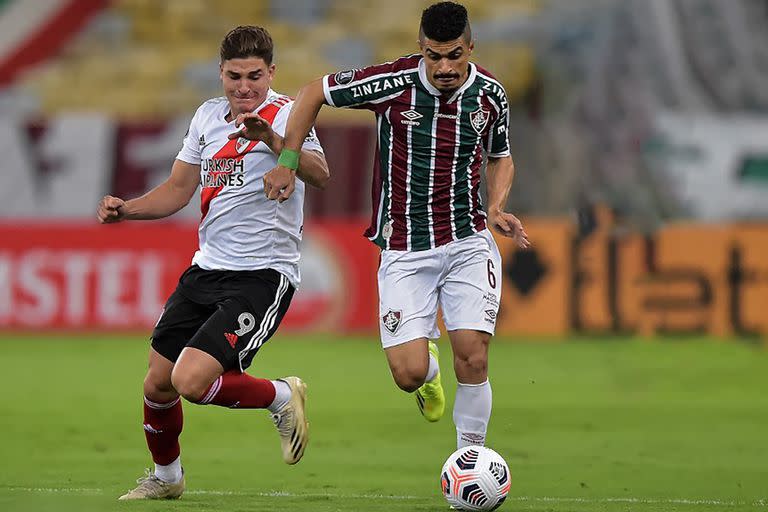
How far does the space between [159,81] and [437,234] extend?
45.2ft

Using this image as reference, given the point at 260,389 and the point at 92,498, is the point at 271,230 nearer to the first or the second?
the point at 260,389

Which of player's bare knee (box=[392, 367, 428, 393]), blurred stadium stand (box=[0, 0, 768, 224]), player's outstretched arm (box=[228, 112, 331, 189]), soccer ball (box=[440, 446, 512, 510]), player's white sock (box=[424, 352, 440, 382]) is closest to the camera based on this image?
soccer ball (box=[440, 446, 512, 510])

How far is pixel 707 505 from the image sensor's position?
676cm

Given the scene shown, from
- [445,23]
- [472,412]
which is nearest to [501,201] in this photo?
[445,23]

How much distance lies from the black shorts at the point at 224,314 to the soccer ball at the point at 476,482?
43.4 inches

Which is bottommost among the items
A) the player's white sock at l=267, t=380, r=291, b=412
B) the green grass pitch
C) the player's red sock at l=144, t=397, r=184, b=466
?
the green grass pitch

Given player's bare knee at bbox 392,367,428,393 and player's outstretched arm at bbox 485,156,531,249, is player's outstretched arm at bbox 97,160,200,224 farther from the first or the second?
player's outstretched arm at bbox 485,156,531,249

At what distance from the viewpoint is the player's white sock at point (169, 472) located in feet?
22.3

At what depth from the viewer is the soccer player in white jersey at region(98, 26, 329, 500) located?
670 centimetres

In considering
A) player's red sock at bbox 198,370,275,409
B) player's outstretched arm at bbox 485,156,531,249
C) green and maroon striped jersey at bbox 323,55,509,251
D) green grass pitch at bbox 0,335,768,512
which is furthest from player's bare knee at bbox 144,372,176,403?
player's outstretched arm at bbox 485,156,531,249

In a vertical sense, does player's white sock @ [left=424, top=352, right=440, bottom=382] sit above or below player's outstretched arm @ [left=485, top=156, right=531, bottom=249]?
below

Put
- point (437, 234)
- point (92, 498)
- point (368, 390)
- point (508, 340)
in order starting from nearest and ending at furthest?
point (92, 498)
point (437, 234)
point (368, 390)
point (508, 340)

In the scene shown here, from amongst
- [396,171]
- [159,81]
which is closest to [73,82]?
[159,81]

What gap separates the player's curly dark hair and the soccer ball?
1.91 meters
